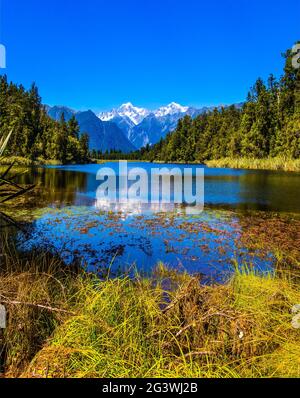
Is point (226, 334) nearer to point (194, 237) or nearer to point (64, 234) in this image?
point (194, 237)

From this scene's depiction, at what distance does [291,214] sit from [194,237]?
7.57 meters

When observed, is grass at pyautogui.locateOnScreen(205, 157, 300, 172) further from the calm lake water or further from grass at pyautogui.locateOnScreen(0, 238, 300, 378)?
grass at pyautogui.locateOnScreen(0, 238, 300, 378)

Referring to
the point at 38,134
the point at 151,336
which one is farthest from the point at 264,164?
the point at 38,134

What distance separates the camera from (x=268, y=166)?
58.1m

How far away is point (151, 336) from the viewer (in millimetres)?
3721

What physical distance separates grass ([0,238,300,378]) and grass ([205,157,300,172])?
4935 centimetres

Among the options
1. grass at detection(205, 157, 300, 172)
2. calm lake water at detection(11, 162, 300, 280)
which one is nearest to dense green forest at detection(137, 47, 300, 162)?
grass at detection(205, 157, 300, 172)

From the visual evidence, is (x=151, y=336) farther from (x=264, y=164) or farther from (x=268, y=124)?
(x=268, y=124)

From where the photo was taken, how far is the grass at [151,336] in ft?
10.6

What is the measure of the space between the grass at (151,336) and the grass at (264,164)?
4935 centimetres

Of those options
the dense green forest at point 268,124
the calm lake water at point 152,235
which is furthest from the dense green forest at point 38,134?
the calm lake water at point 152,235

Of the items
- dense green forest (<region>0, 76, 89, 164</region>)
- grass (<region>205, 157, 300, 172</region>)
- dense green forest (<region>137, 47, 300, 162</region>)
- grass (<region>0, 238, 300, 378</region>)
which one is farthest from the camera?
dense green forest (<region>0, 76, 89, 164</region>)

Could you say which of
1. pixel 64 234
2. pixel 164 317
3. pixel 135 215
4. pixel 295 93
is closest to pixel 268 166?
pixel 295 93

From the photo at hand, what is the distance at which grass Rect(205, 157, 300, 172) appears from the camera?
5097 centimetres
